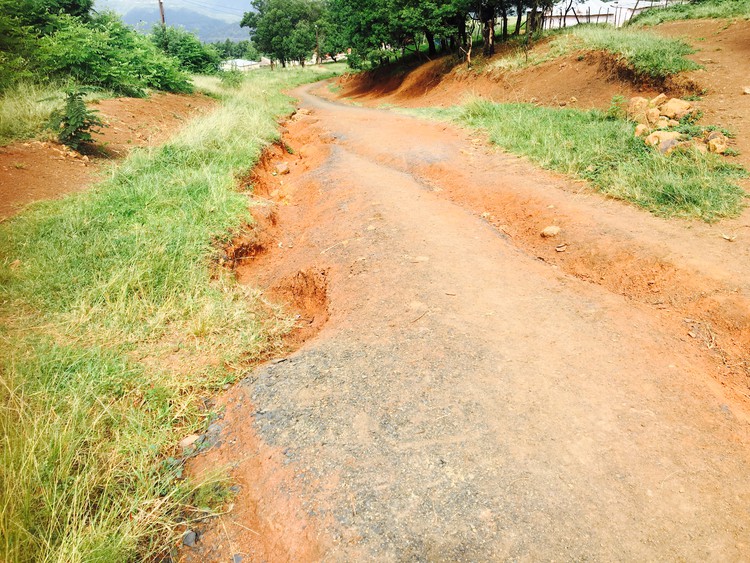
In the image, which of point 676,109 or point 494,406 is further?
point 676,109

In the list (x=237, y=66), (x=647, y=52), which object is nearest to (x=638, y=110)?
(x=647, y=52)

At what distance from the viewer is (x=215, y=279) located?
4.29 m

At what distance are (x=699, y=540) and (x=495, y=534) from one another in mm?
926

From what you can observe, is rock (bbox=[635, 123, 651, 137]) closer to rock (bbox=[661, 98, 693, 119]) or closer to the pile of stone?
the pile of stone

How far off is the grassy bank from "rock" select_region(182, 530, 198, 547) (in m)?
0.09

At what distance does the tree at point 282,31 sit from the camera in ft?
146

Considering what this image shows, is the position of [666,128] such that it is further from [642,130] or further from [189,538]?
[189,538]

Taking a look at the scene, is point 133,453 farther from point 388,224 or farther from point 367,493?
point 388,224

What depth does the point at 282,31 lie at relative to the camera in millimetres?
44906

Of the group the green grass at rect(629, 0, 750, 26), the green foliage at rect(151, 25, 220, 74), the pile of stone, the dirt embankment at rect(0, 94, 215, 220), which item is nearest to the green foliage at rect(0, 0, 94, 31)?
the dirt embankment at rect(0, 94, 215, 220)

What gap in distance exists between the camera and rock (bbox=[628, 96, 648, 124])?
283 inches

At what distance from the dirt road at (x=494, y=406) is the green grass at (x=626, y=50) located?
290 inches

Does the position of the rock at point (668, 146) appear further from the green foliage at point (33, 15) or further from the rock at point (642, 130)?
the green foliage at point (33, 15)

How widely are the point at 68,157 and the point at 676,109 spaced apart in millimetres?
10188
